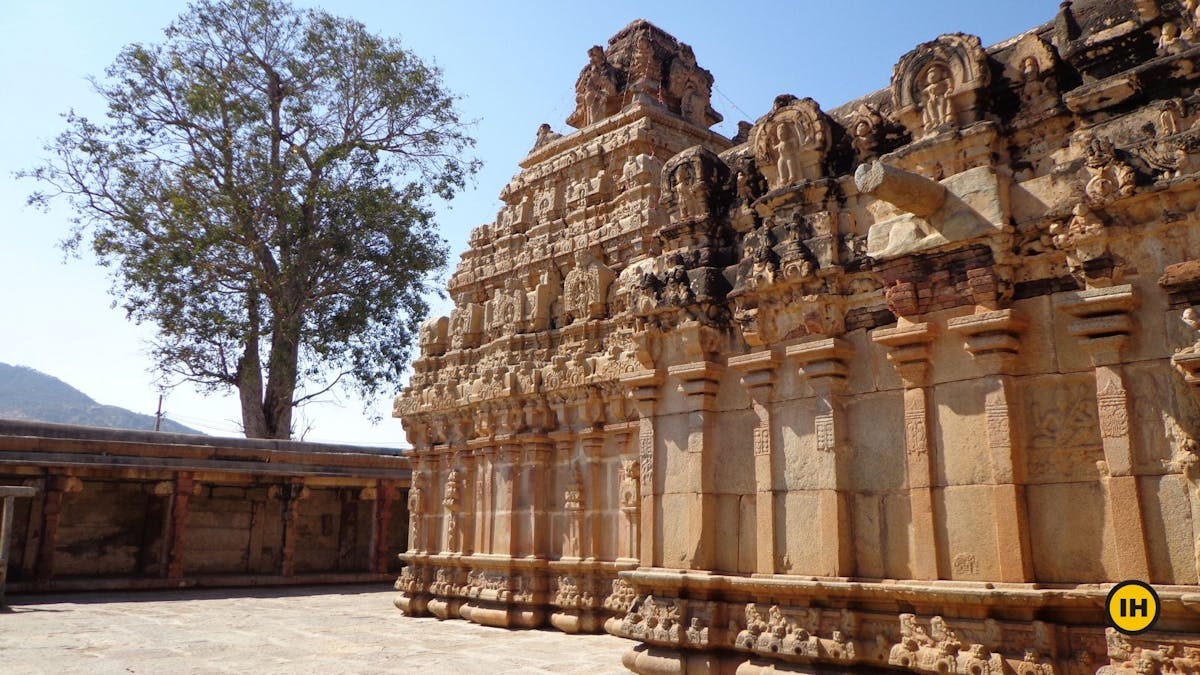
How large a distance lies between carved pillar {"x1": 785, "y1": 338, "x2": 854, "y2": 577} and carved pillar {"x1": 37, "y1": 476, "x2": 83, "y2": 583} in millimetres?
17532

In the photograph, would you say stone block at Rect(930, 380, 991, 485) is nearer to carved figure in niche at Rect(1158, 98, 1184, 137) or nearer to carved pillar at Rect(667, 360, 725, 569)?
carved figure in niche at Rect(1158, 98, 1184, 137)

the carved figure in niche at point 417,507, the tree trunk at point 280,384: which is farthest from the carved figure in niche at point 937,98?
the tree trunk at point 280,384

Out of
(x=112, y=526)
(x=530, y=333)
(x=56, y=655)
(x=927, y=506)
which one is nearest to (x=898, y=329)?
(x=927, y=506)

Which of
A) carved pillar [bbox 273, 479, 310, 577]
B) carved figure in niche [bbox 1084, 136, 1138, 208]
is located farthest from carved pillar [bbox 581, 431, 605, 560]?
carved pillar [bbox 273, 479, 310, 577]

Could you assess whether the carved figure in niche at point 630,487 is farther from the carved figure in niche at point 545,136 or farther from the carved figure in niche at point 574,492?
the carved figure in niche at point 545,136

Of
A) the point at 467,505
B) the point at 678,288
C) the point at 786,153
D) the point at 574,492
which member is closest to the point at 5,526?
the point at 467,505

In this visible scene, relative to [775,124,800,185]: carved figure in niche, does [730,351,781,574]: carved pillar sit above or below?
below

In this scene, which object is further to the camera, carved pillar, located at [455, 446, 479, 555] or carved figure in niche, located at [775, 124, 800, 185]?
carved pillar, located at [455, 446, 479, 555]

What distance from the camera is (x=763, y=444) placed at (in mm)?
6918

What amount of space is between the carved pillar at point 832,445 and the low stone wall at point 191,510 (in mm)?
17282

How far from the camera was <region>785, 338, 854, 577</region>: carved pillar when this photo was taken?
622 cm

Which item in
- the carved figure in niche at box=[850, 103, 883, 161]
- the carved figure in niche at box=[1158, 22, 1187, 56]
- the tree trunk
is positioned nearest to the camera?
the carved figure in niche at box=[1158, 22, 1187, 56]

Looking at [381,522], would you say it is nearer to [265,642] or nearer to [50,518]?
[50,518]

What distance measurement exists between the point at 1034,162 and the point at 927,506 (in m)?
2.45
